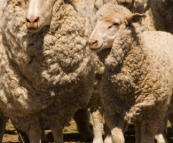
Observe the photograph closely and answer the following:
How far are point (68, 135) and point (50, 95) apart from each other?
3.39 metres

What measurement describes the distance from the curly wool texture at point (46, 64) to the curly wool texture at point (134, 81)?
41 cm

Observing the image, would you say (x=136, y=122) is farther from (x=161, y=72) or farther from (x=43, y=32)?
(x=43, y=32)

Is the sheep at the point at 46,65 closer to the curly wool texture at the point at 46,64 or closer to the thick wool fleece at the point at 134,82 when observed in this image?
the curly wool texture at the point at 46,64

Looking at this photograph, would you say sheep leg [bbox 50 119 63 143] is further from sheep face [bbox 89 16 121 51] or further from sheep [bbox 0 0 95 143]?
sheep face [bbox 89 16 121 51]

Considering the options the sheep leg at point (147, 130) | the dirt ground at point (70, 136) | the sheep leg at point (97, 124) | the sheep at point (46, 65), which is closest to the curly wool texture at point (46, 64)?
the sheep at point (46, 65)

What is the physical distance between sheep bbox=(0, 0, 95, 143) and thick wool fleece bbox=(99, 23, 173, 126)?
428 millimetres

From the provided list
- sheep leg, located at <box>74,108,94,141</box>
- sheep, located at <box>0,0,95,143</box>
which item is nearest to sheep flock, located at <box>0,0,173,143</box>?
sheep, located at <box>0,0,95,143</box>

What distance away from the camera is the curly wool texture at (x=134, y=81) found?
895 cm

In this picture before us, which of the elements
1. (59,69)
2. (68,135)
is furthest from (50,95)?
(68,135)

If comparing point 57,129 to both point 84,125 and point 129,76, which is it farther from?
point 84,125

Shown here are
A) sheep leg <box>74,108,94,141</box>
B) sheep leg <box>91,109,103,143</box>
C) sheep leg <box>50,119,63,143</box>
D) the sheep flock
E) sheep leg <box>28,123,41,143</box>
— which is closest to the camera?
the sheep flock

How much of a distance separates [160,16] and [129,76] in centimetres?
383

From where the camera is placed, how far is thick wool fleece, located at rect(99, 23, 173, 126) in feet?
29.3

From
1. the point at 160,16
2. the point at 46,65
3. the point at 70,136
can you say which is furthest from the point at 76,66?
the point at 160,16
